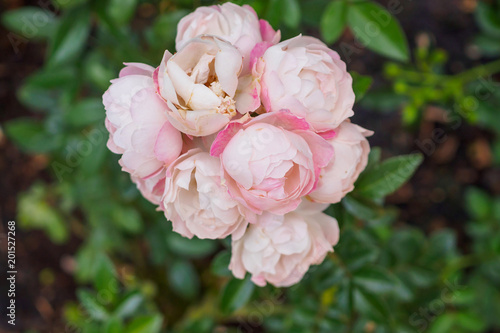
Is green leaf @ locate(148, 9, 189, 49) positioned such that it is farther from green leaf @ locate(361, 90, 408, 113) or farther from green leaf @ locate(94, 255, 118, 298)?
green leaf @ locate(361, 90, 408, 113)

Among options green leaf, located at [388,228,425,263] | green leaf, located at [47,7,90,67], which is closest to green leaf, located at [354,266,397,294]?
green leaf, located at [388,228,425,263]

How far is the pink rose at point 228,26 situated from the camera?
763 millimetres

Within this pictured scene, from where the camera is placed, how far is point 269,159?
67cm

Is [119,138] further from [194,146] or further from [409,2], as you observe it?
[409,2]

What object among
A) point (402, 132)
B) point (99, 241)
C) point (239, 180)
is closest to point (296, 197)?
point (239, 180)

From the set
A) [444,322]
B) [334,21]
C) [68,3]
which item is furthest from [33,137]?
[444,322]

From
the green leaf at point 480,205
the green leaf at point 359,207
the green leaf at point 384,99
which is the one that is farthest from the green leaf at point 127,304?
the green leaf at point 480,205

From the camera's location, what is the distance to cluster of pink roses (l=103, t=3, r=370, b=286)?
689 millimetres

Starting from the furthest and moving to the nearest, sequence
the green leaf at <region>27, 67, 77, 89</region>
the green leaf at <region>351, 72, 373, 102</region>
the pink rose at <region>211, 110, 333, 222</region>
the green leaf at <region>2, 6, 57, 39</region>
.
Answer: the green leaf at <region>2, 6, 57, 39</region>, the green leaf at <region>27, 67, 77, 89</region>, the green leaf at <region>351, 72, 373, 102</region>, the pink rose at <region>211, 110, 333, 222</region>

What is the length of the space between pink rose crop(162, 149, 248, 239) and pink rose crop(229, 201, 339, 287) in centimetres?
6

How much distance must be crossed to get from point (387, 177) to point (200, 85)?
1.67ft

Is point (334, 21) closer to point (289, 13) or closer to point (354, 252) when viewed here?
point (289, 13)

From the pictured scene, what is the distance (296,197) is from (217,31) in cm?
30

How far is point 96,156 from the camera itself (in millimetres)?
1379
